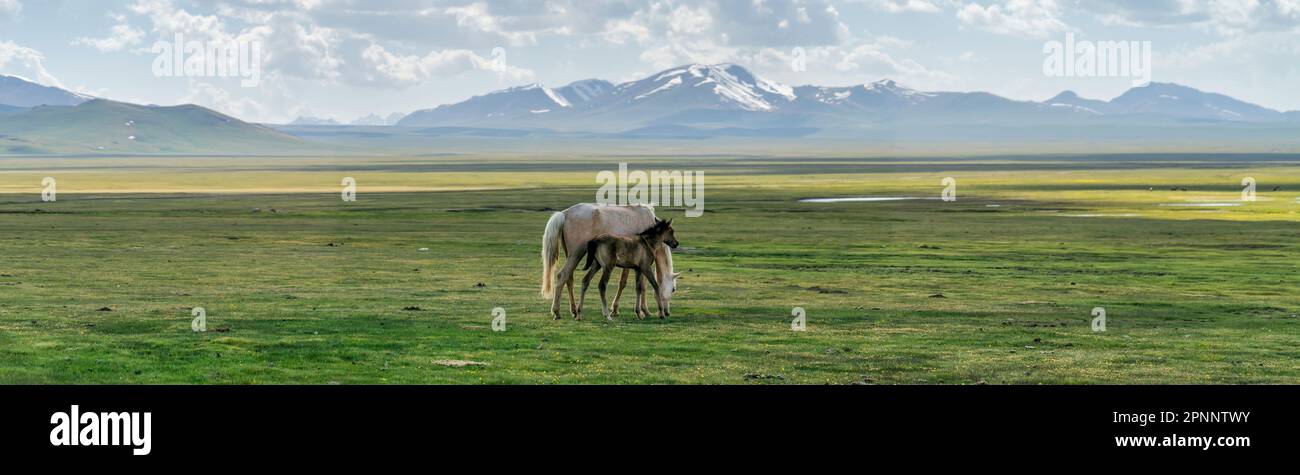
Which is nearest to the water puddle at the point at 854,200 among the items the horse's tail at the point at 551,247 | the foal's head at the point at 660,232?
the horse's tail at the point at 551,247

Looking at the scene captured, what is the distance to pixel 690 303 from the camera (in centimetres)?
2859

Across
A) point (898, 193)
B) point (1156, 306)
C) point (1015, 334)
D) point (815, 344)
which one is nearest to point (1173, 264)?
point (1156, 306)

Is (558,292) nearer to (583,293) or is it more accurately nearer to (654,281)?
(583,293)

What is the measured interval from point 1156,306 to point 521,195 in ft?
285

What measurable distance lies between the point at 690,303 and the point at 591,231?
168 inches

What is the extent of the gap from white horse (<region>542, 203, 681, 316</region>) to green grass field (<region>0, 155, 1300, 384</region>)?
0.76 meters

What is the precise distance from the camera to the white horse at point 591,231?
81.3 feet

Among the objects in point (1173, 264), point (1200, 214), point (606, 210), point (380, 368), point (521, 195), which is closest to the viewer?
point (380, 368)

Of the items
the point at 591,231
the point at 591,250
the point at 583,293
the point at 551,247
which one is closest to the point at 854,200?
the point at 591,231

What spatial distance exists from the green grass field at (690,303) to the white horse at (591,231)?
2.48 feet

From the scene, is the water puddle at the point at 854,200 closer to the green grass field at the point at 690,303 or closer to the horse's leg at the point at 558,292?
the green grass field at the point at 690,303

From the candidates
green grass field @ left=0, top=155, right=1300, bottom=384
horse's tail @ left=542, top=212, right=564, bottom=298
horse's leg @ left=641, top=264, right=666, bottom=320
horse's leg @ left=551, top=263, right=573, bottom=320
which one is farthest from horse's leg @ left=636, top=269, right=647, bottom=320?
horse's tail @ left=542, top=212, right=564, bottom=298

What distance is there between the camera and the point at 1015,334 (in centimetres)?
2322
